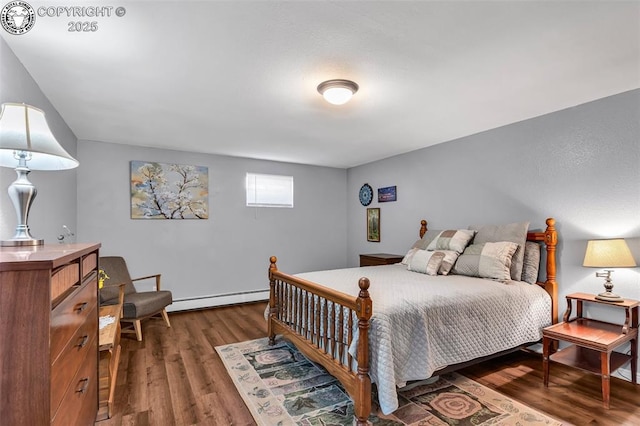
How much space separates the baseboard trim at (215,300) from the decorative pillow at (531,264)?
3671mm

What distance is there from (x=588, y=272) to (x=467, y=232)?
1.08 metres

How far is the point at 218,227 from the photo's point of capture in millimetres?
4867

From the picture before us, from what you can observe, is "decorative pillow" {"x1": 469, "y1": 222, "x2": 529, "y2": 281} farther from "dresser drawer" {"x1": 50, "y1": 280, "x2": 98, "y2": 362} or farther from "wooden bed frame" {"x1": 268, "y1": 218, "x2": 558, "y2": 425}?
"dresser drawer" {"x1": 50, "y1": 280, "x2": 98, "y2": 362}

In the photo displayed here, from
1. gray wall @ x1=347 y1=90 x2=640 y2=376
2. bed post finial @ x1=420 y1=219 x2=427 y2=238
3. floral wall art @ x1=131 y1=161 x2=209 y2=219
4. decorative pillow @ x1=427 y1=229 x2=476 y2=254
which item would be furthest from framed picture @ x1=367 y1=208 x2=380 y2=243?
floral wall art @ x1=131 y1=161 x2=209 y2=219

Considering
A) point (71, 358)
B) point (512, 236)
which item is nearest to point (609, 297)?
point (512, 236)

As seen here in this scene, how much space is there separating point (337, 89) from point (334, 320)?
1.72m

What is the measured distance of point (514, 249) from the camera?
3.02m

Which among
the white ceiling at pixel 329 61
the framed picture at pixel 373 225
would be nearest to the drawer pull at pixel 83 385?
the white ceiling at pixel 329 61

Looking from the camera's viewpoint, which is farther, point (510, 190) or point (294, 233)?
point (294, 233)

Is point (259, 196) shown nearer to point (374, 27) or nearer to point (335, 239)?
point (335, 239)

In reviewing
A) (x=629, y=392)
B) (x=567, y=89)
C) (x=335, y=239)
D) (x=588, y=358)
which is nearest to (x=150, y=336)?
(x=335, y=239)

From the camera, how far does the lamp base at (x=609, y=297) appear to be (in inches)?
96.9

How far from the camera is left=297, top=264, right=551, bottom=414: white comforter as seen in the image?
6.59ft

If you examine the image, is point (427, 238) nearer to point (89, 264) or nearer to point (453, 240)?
point (453, 240)
